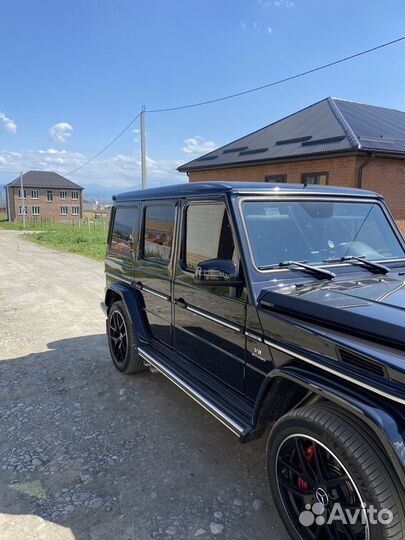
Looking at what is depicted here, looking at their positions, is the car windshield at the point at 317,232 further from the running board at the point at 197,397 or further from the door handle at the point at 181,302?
the running board at the point at 197,397

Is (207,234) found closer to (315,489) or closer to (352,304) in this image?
(352,304)

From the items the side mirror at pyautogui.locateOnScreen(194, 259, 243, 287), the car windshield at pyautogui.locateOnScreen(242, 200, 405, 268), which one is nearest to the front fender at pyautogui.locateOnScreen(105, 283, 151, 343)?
the side mirror at pyautogui.locateOnScreen(194, 259, 243, 287)

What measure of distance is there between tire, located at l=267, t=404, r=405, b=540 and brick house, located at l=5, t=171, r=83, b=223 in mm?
61908

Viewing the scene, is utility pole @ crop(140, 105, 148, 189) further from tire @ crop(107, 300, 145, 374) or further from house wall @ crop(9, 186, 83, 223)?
house wall @ crop(9, 186, 83, 223)

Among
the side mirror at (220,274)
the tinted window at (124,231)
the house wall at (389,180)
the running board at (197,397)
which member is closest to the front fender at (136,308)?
the running board at (197,397)

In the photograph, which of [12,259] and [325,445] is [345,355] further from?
[12,259]

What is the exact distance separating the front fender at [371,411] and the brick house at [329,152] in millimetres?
11631

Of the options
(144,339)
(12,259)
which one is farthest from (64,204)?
(144,339)

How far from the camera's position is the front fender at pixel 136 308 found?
4.03 meters

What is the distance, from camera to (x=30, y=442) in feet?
10.4

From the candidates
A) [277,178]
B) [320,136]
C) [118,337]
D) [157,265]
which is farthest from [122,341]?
[320,136]

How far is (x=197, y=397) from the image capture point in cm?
287

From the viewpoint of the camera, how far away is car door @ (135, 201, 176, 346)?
11.5ft

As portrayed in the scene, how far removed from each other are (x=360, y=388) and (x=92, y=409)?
8.92 feet
